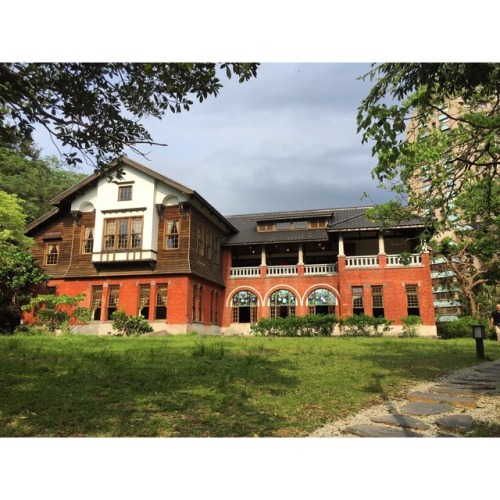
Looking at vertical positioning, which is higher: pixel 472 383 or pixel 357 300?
pixel 357 300

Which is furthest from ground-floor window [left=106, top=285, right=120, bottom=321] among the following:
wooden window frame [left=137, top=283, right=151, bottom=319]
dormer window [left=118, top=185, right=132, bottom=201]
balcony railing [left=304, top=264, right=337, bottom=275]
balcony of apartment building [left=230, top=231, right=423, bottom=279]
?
balcony railing [left=304, top=264, right=337, bottom=275]

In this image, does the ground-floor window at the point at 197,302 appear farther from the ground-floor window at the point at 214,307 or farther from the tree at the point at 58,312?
the tree at the point at 58,312

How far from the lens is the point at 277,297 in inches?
915

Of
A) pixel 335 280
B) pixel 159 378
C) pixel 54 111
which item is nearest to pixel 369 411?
pixel 159 378

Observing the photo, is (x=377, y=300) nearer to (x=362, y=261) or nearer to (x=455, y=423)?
(x=362, y=261)

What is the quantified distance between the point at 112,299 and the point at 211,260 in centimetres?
629

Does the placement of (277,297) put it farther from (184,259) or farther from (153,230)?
(153,230)

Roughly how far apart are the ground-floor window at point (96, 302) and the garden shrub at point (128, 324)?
83 cm

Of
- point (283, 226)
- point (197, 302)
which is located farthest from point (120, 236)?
point (283, 226)

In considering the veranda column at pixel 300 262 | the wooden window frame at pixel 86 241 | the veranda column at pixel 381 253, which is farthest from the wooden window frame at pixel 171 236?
the veranda column at pixel 381 253

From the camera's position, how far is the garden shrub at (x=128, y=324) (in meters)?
14.7

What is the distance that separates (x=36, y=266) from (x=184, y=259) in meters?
5.64

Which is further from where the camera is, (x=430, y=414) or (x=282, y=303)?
(x=282, y=303)

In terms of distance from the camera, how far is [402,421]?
391cm
